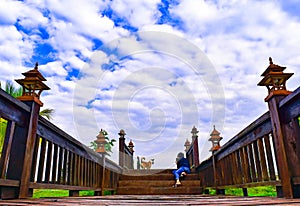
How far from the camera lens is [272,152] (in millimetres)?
2094

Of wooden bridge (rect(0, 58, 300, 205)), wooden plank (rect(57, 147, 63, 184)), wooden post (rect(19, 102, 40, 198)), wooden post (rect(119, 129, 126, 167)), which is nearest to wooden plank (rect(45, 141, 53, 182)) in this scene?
wooden bridge (rect(0, 58, 300, 205))

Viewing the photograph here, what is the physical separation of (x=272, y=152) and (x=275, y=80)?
1.97 feet

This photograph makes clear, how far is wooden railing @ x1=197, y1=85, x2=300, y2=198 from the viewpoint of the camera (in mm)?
1841

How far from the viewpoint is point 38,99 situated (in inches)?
90.2

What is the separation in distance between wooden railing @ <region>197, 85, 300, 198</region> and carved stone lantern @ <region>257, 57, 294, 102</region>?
0.12m

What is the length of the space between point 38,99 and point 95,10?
315cm

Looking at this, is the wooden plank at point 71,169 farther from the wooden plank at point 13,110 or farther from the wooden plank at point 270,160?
the wooden plank at point 270,160

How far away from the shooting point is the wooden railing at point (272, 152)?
6.04 ft

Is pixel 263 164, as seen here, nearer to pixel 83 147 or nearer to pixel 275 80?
pixel 275 80

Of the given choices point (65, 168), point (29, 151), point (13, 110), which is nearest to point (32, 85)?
point (13, 110)

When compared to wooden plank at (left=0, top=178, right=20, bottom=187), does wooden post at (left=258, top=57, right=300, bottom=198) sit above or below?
above

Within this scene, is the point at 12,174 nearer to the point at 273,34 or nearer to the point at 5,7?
the point at 5,7

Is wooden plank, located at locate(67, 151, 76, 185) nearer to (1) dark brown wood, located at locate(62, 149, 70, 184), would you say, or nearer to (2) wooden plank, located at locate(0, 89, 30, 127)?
(1) dark brown wood, located at locate(62, 149, 70, 184)

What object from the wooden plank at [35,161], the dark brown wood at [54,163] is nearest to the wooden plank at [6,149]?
the wooden plank at [35,161]
